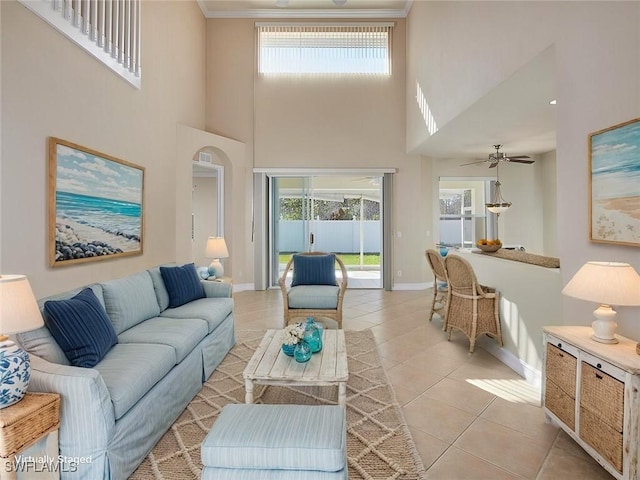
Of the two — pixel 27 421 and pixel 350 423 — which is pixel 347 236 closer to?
pixel 350 423

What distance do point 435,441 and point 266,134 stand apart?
5.99 metres

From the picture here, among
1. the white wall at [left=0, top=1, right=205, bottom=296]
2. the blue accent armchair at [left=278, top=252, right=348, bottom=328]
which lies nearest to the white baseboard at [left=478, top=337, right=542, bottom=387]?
the blue accent armchair at [left=278, top=252, right=348, bottom=328]

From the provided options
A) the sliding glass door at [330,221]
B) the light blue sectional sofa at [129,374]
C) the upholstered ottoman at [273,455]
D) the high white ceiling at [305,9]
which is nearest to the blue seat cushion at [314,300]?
the light blue sectional sofa at [129,374]

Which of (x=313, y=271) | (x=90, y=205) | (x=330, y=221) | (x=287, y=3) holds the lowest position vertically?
(x=313, y=271)

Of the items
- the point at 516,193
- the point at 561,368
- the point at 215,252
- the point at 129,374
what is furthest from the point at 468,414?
the point at 516,193

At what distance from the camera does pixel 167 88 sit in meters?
5.02

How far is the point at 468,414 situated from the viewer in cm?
243

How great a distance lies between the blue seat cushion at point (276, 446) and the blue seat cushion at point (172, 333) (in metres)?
1.12

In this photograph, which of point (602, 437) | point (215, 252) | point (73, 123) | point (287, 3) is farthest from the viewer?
point (287, 3)

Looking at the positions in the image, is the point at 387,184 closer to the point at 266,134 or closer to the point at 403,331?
the point at 266,134

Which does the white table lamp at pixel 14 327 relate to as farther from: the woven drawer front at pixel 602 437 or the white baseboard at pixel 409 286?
the white baseboard at pixel 409 286

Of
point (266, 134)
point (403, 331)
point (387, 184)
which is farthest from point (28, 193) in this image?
point (387, 184)

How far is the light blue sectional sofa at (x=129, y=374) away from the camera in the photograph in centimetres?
163

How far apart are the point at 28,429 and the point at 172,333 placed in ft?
3.75
